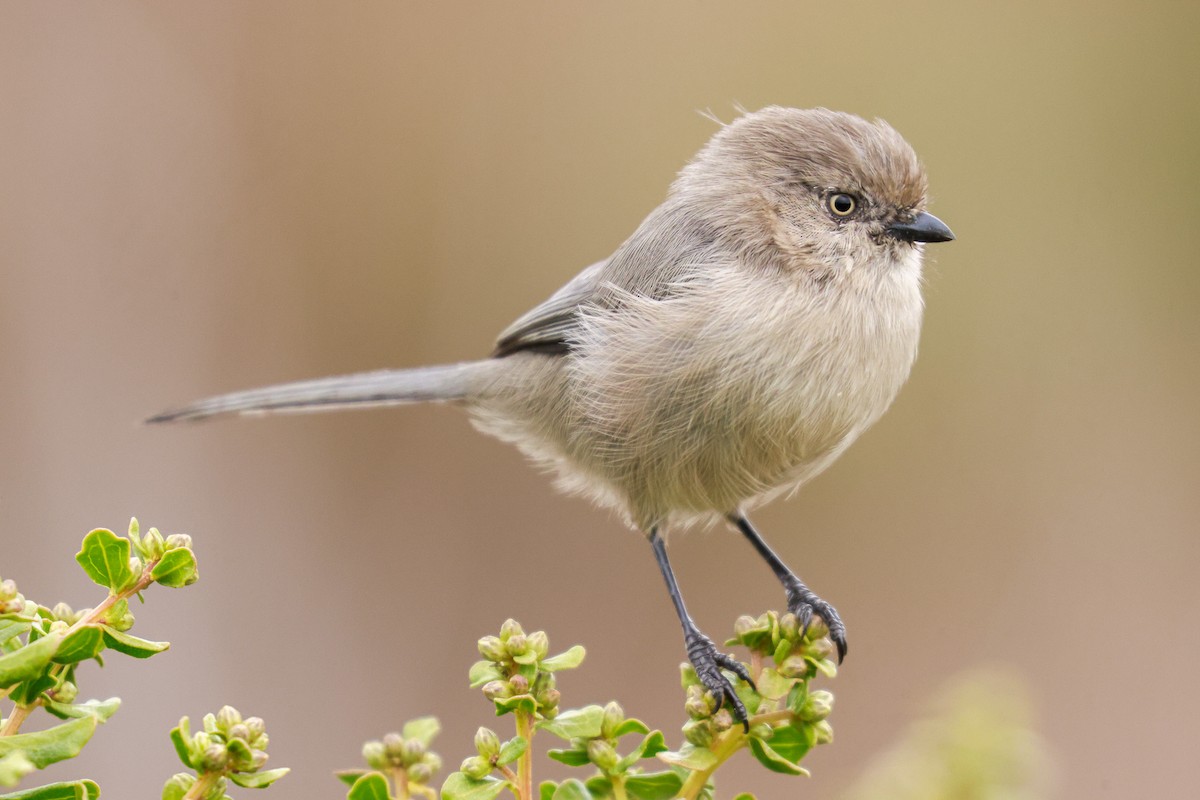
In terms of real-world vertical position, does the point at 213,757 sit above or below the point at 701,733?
above

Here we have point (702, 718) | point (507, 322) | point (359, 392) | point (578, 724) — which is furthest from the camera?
point (507, 322)

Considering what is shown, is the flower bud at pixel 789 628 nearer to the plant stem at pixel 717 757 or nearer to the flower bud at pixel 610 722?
the plant stem at pixel 717 757

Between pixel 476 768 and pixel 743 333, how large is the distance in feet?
5.90

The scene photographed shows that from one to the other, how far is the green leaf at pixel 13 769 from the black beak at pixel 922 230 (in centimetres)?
273

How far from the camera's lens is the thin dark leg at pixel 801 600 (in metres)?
3.24

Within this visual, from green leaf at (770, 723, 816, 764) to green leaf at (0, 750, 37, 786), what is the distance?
3.52ft

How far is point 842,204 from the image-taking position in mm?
3389

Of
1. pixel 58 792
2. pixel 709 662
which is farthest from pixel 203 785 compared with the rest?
pixel 709 662

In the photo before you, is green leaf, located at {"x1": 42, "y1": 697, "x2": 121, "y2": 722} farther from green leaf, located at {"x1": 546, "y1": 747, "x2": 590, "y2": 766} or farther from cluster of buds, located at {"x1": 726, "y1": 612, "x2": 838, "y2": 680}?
cluster of buds, located at {"x1": 726, "y1": 612, "x2": 838, "y2": 680}

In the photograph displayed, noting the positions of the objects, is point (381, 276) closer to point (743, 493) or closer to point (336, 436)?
point (336, 436)

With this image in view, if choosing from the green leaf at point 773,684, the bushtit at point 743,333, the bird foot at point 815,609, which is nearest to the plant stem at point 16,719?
the green leaf at point 773,684

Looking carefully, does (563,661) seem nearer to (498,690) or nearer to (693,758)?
(498,690)

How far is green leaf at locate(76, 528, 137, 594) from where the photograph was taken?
146cm

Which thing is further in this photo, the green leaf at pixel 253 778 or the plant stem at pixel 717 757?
the plant stem at pixel 717 757
